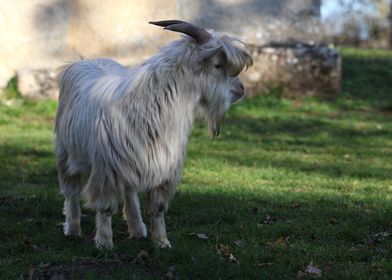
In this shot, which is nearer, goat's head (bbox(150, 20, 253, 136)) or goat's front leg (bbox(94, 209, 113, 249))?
goat's head (bbox(150, 20, 253, 136))

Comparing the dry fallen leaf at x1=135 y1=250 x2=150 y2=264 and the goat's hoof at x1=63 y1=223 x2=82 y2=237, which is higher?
the dry fallen leaf at x1=135 y1=250 x2=150 y2=264

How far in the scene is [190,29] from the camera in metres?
5.96

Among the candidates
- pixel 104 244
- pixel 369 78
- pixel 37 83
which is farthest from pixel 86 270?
pixel 369 78

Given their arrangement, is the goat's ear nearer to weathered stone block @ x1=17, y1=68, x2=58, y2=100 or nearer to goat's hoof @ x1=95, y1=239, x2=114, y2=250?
goat's hoof @ x1=95, y1=239, x2=114, y2=250

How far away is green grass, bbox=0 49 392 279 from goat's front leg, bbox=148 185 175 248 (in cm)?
13

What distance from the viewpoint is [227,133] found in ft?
46.2

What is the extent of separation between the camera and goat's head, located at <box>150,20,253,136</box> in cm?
598

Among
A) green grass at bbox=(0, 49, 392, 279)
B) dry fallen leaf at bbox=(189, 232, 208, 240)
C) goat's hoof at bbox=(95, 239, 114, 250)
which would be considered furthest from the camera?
dry fallen leaf at bbox=(189, 232, 208, 240)

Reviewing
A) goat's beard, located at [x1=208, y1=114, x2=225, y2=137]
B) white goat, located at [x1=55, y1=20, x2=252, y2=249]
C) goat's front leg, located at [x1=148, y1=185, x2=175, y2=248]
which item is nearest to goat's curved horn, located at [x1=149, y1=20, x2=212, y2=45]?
white goat, located at [x1=55, y1=20, x2=252, y2=249]

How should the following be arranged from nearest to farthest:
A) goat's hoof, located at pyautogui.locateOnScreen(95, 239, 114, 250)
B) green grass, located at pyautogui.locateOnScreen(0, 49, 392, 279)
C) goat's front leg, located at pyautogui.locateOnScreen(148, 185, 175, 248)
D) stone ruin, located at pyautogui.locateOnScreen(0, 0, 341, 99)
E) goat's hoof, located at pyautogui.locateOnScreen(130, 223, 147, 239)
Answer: green grass, located at pyautogui.locateOnScreen(0, 49, 392, 279) < goat's hoof, located at pyautogui.locateOnScreen(95, 239, 114, 250) < goat's front leg, located at pyautogui.locateOnScreen(148, 185, 175, 248) < goat's hoof, located at pyautogui.locateOnScreen(130, 223, 147, 239) < stone ruin, located at pyautogui.locateOnScreen(0, 0, 341, 99)

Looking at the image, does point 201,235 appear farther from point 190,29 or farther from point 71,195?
point 190,29

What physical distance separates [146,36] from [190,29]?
441 inches

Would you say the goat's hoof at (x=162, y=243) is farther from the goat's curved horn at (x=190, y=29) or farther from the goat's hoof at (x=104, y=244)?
the goat's curved horn at (x=190, y=29)

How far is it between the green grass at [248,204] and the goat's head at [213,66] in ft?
3.83
